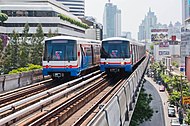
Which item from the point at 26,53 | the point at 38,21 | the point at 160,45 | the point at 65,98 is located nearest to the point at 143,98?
the point at 65,98

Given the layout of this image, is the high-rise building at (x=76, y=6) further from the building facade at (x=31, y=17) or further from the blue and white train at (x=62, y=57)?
the blue and white train at (x=62, y=57)

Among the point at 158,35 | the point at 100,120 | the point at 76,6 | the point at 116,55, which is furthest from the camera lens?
the point at 158,35

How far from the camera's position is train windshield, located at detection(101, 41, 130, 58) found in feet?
81.1

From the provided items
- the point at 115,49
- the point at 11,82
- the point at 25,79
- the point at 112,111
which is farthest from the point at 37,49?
the point at 112,111

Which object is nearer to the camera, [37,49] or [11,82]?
[11,82]

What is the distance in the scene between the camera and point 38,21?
238ft

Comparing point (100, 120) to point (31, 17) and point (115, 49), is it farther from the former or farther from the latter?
point (31, 17)

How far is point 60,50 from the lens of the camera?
70.0 ft

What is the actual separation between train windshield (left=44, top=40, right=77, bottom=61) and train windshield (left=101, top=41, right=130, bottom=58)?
154 inches

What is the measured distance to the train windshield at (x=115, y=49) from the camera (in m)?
24.7

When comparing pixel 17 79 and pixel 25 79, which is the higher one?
pixel 17 79

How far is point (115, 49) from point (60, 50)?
4.75 metres

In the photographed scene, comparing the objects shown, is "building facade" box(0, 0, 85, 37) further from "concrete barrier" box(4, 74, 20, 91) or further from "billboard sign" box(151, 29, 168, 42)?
"billboard sign" box(151, 29, 168, 42)

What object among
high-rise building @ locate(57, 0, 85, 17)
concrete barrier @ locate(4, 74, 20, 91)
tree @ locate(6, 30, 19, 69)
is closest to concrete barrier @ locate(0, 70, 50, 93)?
concrete barrier @ locate(4, 74, 20, 91)
